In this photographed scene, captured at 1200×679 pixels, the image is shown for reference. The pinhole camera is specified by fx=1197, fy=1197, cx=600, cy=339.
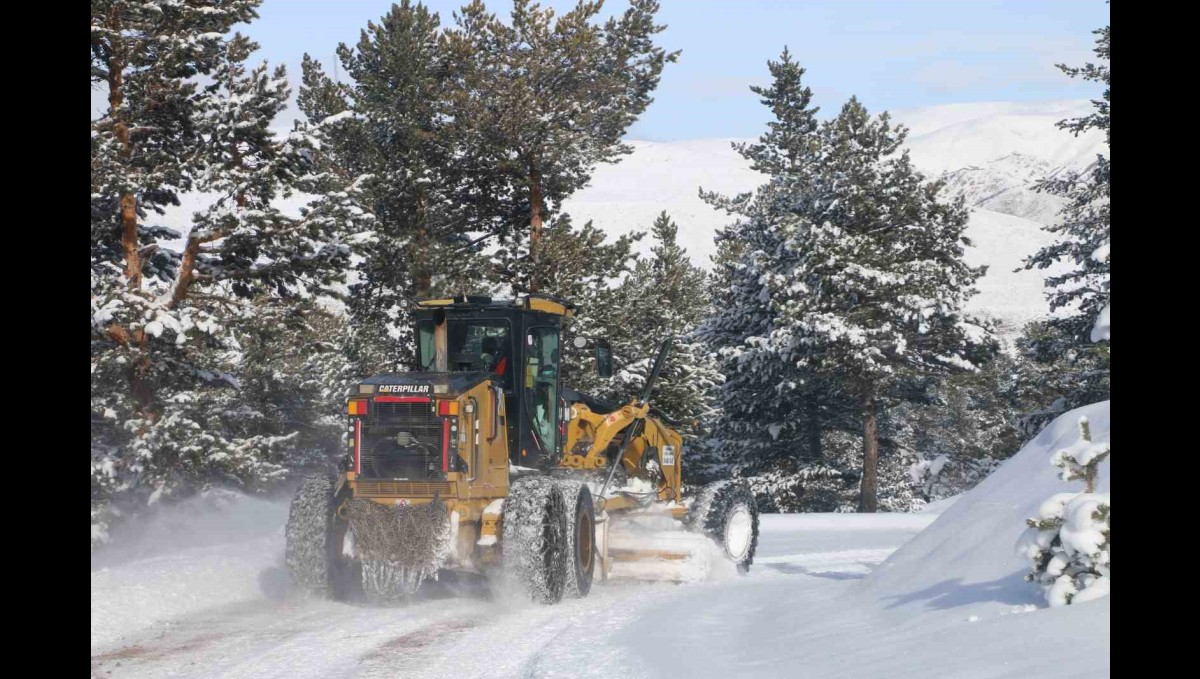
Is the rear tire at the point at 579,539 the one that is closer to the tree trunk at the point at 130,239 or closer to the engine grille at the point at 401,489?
the engine grille at the point at 401,489

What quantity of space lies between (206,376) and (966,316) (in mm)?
24815

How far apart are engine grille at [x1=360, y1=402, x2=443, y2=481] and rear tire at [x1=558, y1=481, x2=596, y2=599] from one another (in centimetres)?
157

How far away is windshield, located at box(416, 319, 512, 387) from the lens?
1392 centimetres

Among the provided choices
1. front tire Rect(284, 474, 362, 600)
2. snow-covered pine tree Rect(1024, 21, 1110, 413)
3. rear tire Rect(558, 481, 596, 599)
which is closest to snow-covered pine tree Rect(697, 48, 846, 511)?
snow-covered pine tree Rect(1024, 21, 1110, 413)

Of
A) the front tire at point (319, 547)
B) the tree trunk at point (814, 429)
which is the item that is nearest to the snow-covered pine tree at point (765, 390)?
the tree trunk at point (814, 429)

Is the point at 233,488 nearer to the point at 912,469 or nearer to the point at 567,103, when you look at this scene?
the point at 567,103

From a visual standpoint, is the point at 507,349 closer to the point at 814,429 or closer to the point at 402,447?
the point at 402,447

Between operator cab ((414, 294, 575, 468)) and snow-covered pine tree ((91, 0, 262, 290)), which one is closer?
operator cab ((414, 294, 575, 468))

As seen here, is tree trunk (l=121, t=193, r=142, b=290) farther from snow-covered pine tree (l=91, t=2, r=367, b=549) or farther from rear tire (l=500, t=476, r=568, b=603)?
rear tire (l=500, t=476, r=568, b=603)

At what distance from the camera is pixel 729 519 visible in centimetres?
1630

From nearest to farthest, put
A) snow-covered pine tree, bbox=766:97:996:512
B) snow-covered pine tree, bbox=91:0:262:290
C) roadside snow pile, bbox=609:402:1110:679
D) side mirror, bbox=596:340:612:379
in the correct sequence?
1. roadside snow pile, bbox=609:402:1110:679
2. side mirror, bbox=596:340:612:379
3. snow-covered pine tree, bbox=91:0:262:290
4. snow-covered pine tree, bbox=766:97:996:512

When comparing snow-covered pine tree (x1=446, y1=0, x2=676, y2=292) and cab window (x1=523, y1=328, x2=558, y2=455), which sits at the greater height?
snow-covered pine tree (x1=446, y1=0, x2=676, y2=292)

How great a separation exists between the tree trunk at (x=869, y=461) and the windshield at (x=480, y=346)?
24.4 meters
